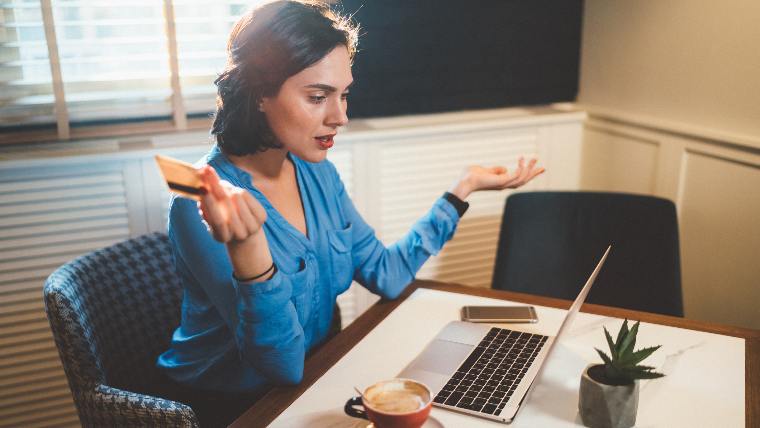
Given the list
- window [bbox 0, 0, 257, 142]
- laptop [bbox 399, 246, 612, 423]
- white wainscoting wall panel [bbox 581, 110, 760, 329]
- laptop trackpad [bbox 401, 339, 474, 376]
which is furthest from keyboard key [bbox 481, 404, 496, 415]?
window [bbox 0, 0, 257, 142]

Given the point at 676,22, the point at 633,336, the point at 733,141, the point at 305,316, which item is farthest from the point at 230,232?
the point at 676,22

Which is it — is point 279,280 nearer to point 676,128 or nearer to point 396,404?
point 396,404

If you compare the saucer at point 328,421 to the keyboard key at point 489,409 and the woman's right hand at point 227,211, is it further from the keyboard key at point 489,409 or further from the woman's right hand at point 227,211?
the woman's right hand at point 227,211

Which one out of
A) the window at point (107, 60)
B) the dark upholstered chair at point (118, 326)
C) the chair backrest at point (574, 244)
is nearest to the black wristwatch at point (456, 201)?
the chair backrest at point (574, 244)

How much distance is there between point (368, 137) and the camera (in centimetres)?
245

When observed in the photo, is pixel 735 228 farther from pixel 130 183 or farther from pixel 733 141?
pixel 130 183

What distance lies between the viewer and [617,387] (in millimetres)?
1021

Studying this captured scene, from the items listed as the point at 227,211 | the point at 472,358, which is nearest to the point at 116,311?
the point at 227,211

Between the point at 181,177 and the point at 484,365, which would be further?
the point at 484,365

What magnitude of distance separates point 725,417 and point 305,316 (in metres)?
0.82

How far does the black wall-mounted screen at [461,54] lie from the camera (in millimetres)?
2576

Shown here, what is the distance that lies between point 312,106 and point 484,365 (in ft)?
2.06

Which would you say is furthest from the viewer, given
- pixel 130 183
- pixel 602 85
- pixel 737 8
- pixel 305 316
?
pixel 602 85

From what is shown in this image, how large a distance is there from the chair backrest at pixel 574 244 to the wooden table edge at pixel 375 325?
38 cm
